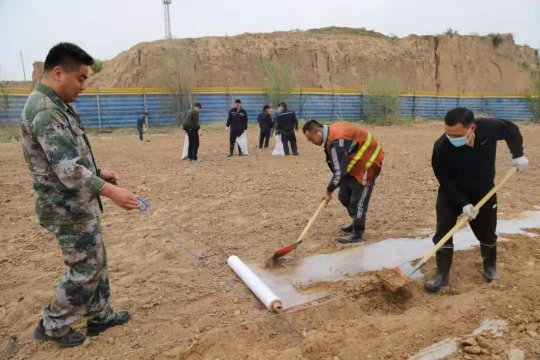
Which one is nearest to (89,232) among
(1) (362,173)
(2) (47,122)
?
(2) (47,122)

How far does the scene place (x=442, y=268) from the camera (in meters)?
3.80

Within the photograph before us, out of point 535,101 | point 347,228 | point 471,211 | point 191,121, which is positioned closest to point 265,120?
point 191,121

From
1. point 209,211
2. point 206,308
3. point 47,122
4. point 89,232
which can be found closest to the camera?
point 47,122

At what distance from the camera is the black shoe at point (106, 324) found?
120 inches

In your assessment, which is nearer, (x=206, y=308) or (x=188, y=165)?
(x=206, y=308)

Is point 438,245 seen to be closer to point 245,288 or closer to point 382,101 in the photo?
point 245,288

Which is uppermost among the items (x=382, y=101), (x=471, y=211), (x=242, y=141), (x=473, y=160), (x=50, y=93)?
(x=50, y=93)

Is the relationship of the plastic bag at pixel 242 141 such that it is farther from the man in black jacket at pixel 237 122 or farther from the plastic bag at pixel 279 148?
the plastic bag at pixel 279 148

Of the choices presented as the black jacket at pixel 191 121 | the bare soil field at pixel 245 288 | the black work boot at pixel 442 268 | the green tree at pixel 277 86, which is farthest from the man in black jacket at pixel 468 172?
the green tree at pixel 277 86

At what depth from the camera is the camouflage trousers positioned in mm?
2760

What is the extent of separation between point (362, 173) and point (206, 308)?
91.5 inches

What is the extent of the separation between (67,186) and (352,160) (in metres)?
3.07

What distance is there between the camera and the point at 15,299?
3617 millimetres

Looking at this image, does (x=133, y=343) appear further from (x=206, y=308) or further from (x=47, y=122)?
(x=47, y=122)
